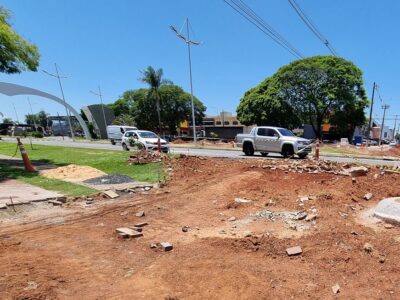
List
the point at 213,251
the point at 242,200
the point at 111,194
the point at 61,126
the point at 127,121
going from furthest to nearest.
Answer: the point at 61,126
the point at 127,121
the point at 111,194
the point at 242,200
the point at 213,251

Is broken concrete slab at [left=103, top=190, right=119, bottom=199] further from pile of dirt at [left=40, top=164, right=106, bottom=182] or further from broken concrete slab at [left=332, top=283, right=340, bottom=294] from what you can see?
broken concrete slab at [left=332, top=283, right=340, bottom=294]

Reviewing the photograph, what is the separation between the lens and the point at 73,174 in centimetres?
1295

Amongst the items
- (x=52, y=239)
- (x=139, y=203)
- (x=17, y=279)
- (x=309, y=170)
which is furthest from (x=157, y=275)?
(x=309, y=170)

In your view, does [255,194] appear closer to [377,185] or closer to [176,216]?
[176,216]

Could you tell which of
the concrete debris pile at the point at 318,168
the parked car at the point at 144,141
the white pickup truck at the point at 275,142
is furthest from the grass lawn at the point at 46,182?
the white pickup truck at the point at 275,142

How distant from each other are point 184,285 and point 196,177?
7883mm

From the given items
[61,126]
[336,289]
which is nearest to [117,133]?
[336,289]

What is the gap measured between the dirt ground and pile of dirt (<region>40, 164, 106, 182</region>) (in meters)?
3.71

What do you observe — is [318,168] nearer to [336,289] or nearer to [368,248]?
[368,248]

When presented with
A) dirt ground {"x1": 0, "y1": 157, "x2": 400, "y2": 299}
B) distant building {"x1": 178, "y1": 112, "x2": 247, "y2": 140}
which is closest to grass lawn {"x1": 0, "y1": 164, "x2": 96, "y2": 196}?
dirt ground {"x1": 0, "y1": 157, "x2": 400, "y2": 299}

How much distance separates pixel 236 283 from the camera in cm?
460

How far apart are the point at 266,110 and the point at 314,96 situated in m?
6.15

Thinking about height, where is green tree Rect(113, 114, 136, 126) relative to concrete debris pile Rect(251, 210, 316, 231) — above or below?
below

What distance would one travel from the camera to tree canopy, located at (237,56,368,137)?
143ft
